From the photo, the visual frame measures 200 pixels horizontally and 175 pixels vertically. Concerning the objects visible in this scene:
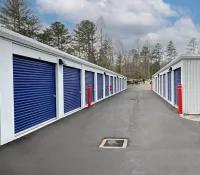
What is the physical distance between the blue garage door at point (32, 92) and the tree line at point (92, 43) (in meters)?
14.8

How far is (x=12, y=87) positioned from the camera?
287 inches

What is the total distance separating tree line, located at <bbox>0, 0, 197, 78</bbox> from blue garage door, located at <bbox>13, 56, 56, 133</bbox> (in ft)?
48.5

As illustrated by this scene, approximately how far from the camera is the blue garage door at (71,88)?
12.6 meters

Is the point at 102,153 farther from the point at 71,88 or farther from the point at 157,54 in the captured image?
the point at 157,54

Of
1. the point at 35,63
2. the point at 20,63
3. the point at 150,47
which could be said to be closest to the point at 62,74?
the point at 35,63

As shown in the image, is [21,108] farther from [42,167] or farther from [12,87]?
[42,167]

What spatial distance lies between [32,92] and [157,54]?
7377 centimetres

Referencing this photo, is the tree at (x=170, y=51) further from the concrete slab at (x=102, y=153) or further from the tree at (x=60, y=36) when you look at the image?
the concrete slab at (x=102, y=153)

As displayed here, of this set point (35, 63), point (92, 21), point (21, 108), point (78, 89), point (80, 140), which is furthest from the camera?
point (92, 21)

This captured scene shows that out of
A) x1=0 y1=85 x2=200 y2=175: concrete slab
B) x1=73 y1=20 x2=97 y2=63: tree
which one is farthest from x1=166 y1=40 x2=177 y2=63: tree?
x1=0 y1=85 x2=200 y2=175: concrete slab

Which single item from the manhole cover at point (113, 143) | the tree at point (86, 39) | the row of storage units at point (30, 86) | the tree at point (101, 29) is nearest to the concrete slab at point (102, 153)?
the manhole cover at point (113, 143)

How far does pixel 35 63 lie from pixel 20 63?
1153 millimetres

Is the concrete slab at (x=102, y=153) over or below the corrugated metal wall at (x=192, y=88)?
below

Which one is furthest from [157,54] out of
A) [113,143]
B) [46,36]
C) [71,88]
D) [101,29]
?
[113,143]
